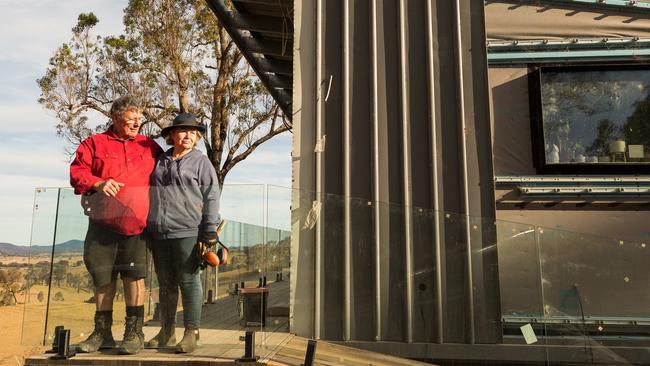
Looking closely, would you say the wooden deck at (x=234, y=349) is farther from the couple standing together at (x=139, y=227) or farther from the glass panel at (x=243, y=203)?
the glass panel at (x=243, y=203)

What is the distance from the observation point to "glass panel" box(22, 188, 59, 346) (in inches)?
155

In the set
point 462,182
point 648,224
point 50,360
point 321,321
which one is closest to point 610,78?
point 648,224

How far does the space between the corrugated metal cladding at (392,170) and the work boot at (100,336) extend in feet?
4.82

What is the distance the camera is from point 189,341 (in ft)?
12.7

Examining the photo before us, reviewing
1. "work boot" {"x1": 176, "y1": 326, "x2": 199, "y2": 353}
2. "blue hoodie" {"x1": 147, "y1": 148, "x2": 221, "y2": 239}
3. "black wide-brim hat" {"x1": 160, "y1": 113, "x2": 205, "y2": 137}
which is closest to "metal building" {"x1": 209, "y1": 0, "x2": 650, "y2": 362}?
"blue hoodie" {"x1": 147, "y1": 148, "x2": 221, "y2": 239}

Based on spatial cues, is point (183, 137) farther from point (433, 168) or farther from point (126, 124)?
point (433, 168)

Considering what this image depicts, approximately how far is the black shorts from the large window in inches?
146

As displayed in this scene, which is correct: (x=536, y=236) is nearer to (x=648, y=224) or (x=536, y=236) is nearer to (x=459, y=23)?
(x=648, y=224)

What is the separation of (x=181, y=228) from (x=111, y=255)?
56 centimetres

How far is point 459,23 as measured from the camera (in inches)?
199

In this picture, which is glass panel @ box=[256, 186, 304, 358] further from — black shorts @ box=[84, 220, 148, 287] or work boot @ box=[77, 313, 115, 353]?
work boot @ box=[77, 313, 115, 353]

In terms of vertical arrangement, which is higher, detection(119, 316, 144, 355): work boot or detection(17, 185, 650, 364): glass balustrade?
detection(17, 185, 650, 364): glass balustrade

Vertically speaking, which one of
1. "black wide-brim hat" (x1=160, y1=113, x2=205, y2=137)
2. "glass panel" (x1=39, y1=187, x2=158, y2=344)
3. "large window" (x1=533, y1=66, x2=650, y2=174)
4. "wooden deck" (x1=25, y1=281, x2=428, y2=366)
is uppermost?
"large window" (x1=533, y1=66, x2=650, y2=174)

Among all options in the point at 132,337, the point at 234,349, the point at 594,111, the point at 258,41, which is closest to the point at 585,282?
the point at 594,111
